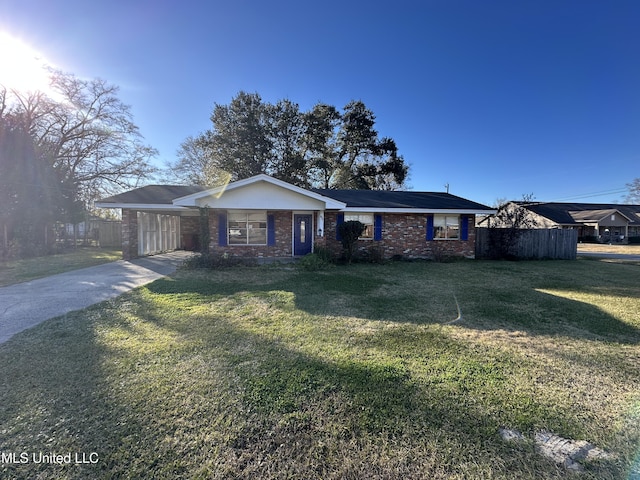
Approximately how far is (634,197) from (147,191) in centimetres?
6651

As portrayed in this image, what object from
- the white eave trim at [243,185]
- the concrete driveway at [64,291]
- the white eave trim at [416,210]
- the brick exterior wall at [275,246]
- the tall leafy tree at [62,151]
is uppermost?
the tall leafy tree at [62,151]

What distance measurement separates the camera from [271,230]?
1226 centimetres

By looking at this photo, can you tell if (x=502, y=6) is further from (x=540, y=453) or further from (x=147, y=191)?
(x=147, y=191)

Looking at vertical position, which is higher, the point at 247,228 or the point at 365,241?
the point at 247,228

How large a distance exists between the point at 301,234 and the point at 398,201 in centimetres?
516

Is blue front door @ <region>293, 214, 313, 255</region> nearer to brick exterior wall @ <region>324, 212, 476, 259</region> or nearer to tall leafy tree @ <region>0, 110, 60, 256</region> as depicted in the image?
brick exterior wall @ <region>324, 212, 476, 259</region>

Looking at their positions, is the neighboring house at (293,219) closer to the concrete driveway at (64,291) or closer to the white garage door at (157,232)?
the white garage door at (157,232)

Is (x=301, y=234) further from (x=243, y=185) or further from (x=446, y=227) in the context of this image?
(x=446, y=227)

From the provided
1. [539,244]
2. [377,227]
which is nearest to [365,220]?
[377,227]

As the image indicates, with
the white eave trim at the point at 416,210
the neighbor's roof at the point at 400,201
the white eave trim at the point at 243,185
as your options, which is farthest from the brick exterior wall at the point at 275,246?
the neighbor's roof at the point at 400,201

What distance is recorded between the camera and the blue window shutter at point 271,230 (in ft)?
40.0

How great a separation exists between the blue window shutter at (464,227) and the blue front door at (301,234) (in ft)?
24.0

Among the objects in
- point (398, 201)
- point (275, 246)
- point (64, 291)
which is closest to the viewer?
point (64, 291)

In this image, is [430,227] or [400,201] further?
[400,201]
